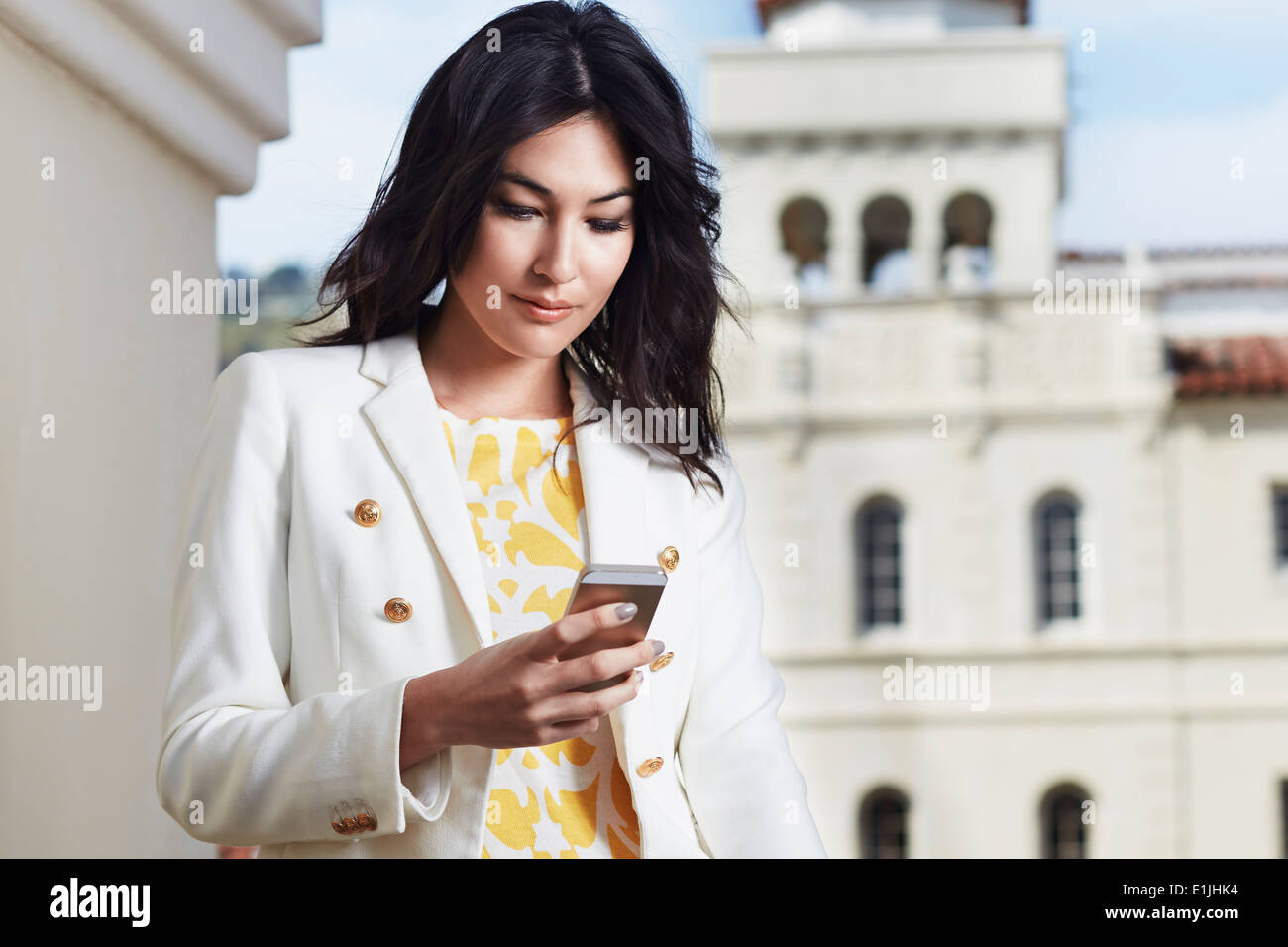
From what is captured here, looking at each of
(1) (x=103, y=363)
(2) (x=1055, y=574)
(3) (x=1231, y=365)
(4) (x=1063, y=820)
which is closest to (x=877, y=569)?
(2) (x=1055, y=574)

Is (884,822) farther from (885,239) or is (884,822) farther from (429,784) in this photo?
(429,784)

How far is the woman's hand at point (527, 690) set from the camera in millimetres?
1188

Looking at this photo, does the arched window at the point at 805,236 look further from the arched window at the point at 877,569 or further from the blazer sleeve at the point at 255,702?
the blazer sleeve at the point at 255,702

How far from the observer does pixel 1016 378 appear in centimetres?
1700

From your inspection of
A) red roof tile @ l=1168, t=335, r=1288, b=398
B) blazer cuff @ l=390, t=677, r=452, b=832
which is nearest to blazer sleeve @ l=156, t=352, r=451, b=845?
blazer cuff @ l=390, t=677, r=452, b=832

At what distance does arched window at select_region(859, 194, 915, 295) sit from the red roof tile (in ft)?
9.66

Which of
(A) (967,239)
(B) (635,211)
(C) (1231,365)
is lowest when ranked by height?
(B) (635,211)

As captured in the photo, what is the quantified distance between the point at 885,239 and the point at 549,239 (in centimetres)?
1738

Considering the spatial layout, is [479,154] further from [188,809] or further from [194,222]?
[194,222]

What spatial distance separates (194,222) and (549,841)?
115cm

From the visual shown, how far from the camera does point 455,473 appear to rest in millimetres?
1438

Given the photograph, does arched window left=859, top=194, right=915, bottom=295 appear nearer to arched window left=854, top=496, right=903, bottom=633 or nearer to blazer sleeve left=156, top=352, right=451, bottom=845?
arched window left=854, top=496, right=903, bottom=633

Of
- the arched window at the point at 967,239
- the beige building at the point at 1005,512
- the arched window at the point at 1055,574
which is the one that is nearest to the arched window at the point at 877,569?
the beige building at the point at 1005,512
